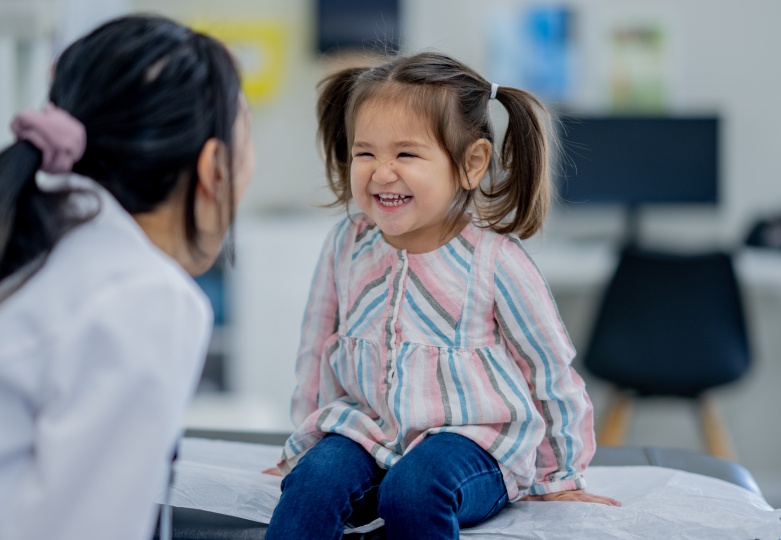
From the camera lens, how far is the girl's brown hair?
3.00 feet

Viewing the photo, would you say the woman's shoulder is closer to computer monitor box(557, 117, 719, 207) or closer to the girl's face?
the girl's face

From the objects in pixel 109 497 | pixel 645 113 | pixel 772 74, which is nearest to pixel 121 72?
pixel 109 497

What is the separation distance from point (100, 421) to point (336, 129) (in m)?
0.58

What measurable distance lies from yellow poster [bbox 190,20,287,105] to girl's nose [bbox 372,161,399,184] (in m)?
Result: 2.03

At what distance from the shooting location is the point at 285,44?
9.22ft

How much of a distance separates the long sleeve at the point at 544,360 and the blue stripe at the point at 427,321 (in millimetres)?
70

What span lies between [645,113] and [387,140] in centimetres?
179

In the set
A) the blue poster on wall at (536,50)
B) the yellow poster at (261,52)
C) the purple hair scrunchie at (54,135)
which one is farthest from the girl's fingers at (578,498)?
the yellow poster at (261,52)

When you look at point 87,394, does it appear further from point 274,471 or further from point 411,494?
point 274,471

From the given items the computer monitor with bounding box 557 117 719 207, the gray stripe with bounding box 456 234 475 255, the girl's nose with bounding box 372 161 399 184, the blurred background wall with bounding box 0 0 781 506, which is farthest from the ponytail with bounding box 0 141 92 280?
the computer monitor with bounding box 557 117 719 207

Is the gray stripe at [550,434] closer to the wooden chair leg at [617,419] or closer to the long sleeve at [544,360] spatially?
the long sleeve at [544,360]

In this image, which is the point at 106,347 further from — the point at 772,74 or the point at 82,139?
the point at 772,74

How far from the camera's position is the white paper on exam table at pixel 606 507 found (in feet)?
2.81

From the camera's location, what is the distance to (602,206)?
2473 mm
